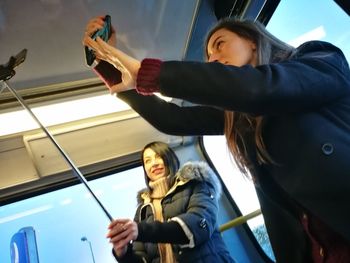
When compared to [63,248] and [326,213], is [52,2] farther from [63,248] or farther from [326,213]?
[63,248]

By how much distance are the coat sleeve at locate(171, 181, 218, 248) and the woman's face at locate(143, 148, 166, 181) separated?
0.23 metres

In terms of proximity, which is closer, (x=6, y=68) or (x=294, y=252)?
(x=294, y=252)

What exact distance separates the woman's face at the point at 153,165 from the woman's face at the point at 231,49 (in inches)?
39.1

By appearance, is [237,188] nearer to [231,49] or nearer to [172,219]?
[172,219]

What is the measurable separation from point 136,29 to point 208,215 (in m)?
0.97

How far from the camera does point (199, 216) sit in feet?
4.98

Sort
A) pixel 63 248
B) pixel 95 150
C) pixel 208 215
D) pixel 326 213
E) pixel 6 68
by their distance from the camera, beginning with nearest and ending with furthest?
pixel 326 213 < pixel 6 68 < pixel 208 215 < pixel 63 248 < pixel 95 150

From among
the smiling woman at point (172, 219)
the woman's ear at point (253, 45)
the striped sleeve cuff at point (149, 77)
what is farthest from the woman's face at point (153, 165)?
the striped sleeve cuff at point (149, 77)

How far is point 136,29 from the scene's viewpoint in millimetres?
1705

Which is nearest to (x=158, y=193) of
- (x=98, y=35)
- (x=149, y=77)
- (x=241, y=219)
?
(x=241, y=219)

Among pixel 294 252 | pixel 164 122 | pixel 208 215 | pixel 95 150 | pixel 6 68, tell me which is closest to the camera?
pixel 294 252

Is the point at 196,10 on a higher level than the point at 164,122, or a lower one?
higher

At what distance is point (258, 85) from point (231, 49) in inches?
12.4

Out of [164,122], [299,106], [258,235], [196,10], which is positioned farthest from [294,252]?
[258,235]
